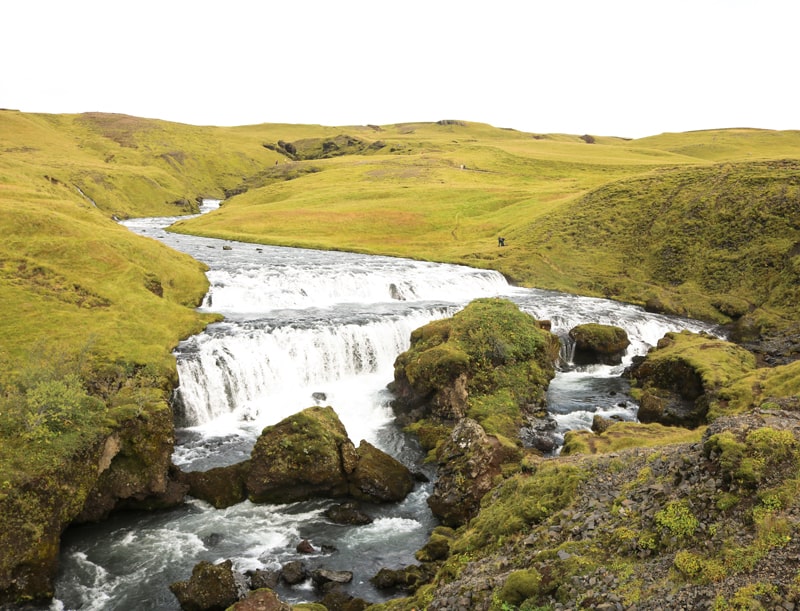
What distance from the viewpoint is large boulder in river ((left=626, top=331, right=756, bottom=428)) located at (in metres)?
29.6

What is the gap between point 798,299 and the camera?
4931cm

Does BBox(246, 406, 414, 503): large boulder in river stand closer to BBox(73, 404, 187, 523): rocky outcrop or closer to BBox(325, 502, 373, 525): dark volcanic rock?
BBox(325, 502, 373, 525): dark volcanic rock

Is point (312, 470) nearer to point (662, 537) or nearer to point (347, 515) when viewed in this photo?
point (347, 515)

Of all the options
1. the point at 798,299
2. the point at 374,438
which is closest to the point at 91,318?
the point at 374,438

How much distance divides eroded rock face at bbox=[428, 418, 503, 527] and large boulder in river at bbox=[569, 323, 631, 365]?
20728mm

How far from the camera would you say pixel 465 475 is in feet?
71.1

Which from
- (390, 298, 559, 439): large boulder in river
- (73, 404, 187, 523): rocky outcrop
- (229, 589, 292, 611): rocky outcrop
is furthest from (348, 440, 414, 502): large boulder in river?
(229, 589, 292, 611): rocky outcrop

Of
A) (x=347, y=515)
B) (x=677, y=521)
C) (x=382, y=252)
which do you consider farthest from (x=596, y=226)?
(x=677, y=521)

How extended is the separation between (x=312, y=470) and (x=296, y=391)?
1221 centimetres

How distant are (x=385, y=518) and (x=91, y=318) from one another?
21816mm

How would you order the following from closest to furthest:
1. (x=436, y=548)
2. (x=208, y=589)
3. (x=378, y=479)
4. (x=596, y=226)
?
(x=208, y=589) → (x=436, y=548) → (x=378, y=479) → (x=596, y=226)

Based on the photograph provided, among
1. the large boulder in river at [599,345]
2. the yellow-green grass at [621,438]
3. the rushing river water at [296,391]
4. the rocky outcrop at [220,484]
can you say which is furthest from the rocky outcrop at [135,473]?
the large boulder in river at [599,345]

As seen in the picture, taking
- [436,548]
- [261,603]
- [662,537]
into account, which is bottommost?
[436,548]

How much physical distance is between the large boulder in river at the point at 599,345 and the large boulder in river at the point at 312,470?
71.6ft
